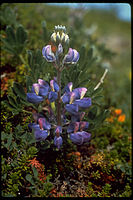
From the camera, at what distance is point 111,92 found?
129 inches

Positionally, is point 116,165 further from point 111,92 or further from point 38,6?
point 38,6

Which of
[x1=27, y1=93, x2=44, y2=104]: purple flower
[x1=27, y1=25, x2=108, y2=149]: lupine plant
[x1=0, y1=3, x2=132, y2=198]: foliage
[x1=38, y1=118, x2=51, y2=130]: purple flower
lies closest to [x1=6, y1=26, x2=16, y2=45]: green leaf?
[x1=0, y1=3, x2=132, y2=198]: foliage

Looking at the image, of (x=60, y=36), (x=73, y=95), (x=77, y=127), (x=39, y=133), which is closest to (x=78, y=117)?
(x=77, y=127)

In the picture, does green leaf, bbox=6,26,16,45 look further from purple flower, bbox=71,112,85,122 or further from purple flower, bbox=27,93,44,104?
purple flower, bbox=71,112,85,122

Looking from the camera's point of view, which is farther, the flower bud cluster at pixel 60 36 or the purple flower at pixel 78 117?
the purple flower at pixel 78 117

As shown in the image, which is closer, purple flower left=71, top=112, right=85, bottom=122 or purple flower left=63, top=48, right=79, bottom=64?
purple flower left=63, top=48, right=79, bottom=64

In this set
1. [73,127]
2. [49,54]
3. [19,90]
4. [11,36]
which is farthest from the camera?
[11,36]

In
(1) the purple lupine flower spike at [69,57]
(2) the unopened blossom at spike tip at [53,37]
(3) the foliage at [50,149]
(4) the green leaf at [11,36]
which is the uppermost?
(4) the green leaf at [11,36]

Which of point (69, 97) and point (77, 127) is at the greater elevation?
point (69, 97)

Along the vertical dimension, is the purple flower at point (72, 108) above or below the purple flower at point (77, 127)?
above

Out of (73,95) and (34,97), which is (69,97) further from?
(34,97)

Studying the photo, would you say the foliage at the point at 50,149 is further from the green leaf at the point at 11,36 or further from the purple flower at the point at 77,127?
the purple flower at the point at 77,127

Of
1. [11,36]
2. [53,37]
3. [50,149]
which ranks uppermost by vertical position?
[11,36]

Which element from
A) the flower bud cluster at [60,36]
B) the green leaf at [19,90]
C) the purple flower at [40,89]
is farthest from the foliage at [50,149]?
the purple flower at [40,89]
